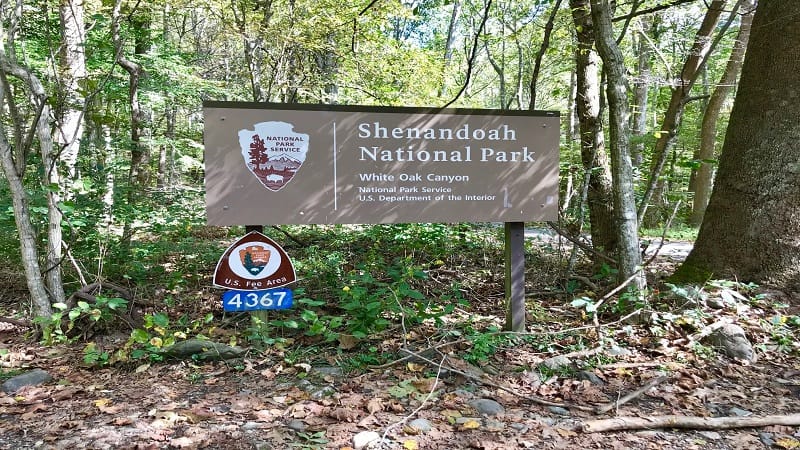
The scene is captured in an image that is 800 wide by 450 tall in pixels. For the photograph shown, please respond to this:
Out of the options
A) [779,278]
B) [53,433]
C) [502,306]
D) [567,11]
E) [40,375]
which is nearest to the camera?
[53,433]

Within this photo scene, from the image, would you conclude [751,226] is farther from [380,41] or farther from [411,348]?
[380,41]

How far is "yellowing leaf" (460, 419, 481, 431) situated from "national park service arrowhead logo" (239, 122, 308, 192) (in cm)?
229

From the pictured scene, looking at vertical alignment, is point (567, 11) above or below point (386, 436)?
above

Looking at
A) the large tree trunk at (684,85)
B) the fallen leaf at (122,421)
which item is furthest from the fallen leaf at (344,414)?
the large tree trunk at (684,85)

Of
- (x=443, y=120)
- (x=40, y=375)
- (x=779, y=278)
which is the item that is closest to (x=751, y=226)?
(x=779, y=278)

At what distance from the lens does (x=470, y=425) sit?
3.12 meters

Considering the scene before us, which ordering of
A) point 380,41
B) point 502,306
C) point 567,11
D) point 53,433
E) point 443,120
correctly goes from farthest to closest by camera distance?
point 380,41, point 567,11, point 502,306, point 443,120, point 53,433

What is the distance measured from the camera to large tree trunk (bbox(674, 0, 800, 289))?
4898 millimetres

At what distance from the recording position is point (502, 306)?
5508 mm

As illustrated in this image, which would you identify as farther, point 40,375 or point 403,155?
point 403,155

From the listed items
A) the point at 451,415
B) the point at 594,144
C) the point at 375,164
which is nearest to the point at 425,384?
the point at 451,415

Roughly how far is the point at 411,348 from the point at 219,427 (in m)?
1.68

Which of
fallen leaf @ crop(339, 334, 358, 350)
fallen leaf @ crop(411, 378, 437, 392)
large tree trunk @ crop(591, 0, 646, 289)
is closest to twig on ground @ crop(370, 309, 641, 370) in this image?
fallen leaf @ crop(411, 378, 437, 392)

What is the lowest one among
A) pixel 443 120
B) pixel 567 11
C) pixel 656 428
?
pixel 656 428
